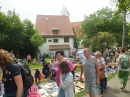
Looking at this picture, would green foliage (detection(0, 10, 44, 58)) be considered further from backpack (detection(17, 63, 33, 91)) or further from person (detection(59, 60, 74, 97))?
backpack (detection(17, 63, 33, 91))

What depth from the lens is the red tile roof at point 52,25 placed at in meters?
42.1

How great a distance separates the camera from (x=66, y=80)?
3.92 m

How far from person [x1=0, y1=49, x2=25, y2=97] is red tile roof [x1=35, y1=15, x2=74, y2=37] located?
3871 cm

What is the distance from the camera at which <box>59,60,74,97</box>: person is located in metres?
3.91

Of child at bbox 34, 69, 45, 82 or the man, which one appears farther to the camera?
child at bbox 34, 69, 45, 82

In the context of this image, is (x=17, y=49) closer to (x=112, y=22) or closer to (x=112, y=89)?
(x=112, y=22)

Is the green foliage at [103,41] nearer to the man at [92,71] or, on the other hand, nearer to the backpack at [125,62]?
the backpack at [125,62]

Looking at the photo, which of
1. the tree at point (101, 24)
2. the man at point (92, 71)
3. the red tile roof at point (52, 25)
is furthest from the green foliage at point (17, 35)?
the man at point (92, 71)

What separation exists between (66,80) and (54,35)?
38141 mm

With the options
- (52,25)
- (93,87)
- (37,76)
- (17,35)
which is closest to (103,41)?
(17,35)

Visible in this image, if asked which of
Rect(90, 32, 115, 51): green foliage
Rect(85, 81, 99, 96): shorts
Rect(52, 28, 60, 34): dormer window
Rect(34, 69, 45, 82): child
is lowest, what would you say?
Rect(34, 69, 45, 82): child

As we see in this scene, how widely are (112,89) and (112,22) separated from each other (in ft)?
109

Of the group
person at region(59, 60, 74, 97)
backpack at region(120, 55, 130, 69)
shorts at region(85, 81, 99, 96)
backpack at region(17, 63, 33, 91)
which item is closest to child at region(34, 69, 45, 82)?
backpack at region(120, 55, 130, 69)

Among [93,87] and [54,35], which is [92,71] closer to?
[93,87]
